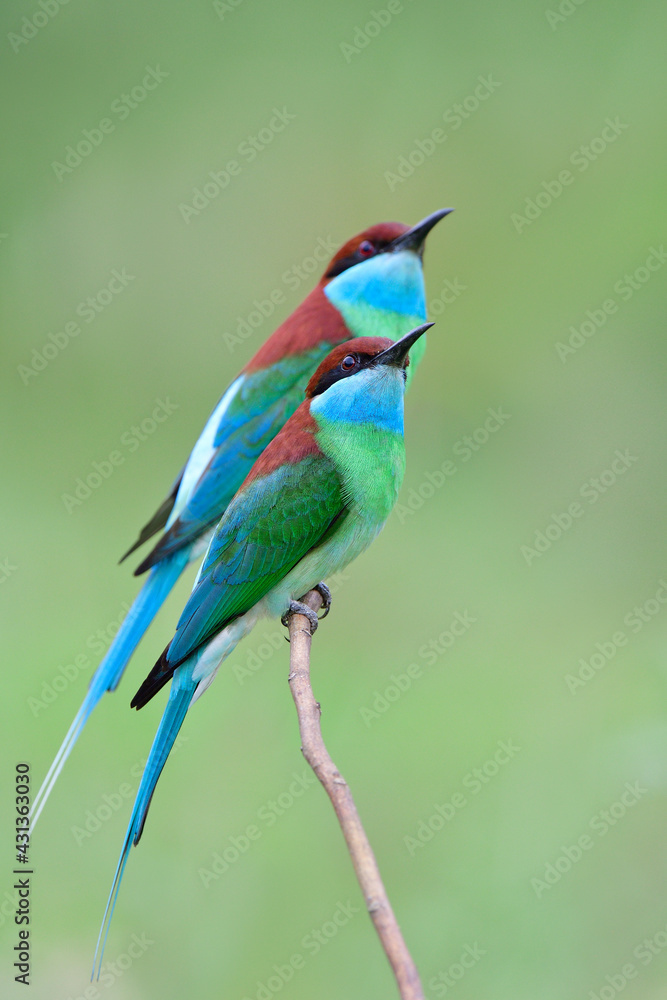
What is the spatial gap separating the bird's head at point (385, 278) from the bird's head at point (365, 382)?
1.65ft

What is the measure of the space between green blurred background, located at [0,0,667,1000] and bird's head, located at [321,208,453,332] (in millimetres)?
1506

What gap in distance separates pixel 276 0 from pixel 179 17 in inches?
20.5

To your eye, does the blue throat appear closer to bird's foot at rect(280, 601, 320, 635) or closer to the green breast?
the green breast

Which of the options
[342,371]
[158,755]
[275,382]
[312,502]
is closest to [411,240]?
[275,382]

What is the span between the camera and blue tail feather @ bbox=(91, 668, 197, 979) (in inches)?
78.1

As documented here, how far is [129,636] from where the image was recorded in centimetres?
259

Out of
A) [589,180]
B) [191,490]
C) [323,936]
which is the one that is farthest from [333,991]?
[589,180]

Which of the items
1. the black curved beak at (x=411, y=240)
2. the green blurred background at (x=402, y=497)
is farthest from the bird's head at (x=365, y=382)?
the green blurred background at (x=402, y=497)

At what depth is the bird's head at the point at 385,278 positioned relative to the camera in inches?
110

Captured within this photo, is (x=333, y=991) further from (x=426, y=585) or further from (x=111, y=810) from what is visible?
(x=426, y=585)

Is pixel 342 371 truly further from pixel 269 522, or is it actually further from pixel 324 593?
pixel 324 593

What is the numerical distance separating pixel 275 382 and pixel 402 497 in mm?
1961

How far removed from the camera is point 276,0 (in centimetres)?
566

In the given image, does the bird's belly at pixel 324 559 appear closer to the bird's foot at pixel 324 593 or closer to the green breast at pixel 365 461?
the green breast at pixel 365 461
